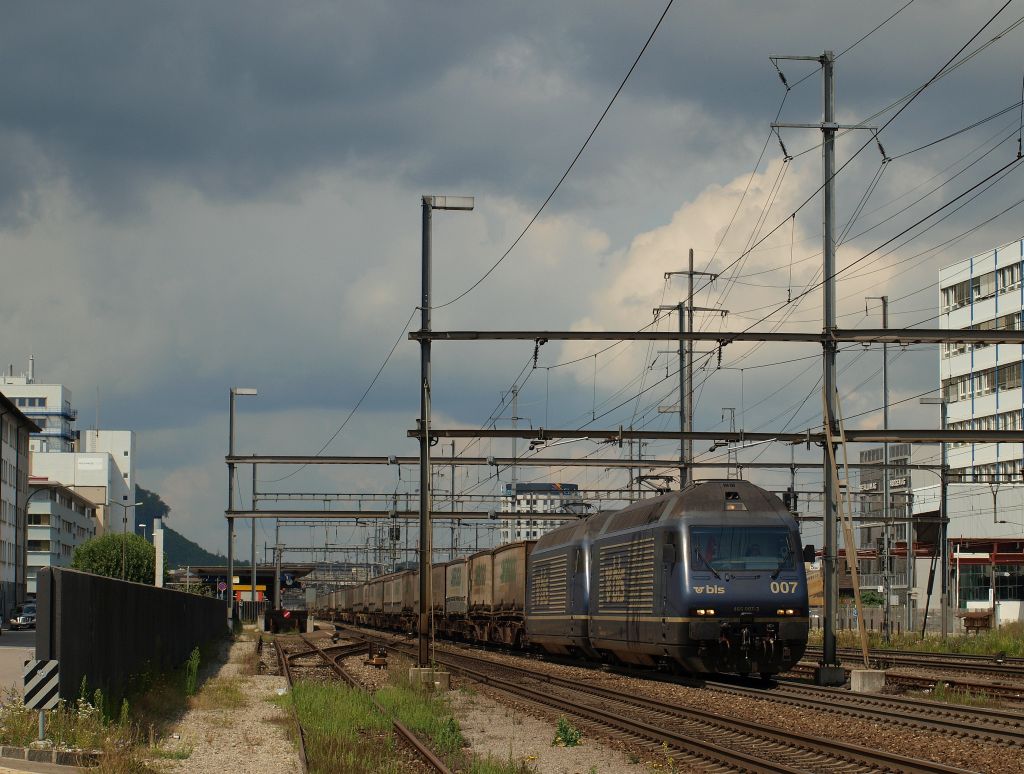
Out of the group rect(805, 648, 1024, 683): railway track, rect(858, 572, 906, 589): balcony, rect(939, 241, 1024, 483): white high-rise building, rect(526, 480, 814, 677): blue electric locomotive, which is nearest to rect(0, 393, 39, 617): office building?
rect(858, 572, 906, 589): balcony

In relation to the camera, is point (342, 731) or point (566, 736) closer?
point (566, 736)

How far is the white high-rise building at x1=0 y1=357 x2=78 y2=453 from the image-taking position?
631ft

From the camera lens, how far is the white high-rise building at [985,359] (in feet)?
304

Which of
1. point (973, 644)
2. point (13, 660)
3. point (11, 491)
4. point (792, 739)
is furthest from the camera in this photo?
point (11, 491)

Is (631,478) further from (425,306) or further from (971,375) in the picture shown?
(971,375)

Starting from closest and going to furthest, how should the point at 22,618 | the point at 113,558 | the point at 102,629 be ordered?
the point at 102,629 → the point at 22,618 → the point at 113,558

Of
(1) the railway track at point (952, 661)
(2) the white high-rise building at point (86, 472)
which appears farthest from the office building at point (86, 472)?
(1) the railway track at point (952, 661)

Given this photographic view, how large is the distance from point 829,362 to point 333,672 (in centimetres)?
1442

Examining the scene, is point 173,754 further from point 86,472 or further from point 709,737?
point 86,472

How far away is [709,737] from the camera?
1645 centimetres

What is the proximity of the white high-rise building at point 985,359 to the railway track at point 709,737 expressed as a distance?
7417cm

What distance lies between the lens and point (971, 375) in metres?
99.2

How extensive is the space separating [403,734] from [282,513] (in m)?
39.3

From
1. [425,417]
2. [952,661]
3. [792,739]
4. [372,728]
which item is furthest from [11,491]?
[792,739]
